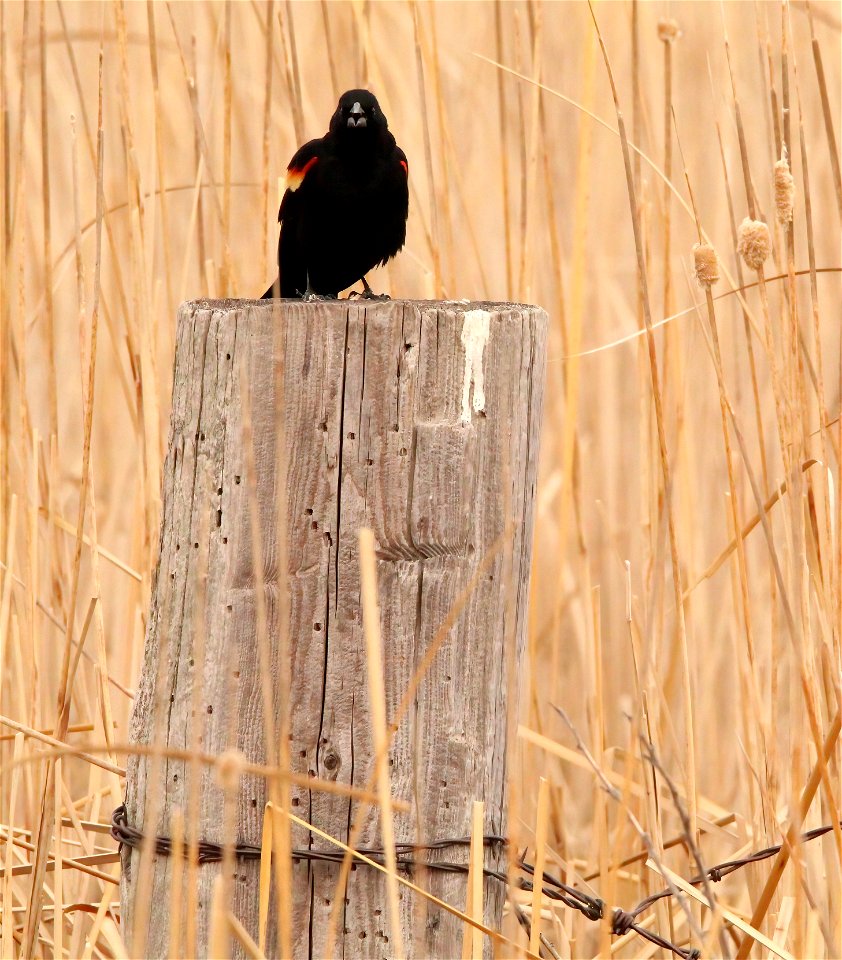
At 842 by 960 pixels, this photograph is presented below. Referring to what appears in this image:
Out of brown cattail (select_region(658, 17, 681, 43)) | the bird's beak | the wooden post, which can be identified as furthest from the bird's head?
the wooden post

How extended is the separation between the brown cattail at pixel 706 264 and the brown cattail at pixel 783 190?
0.37 ft

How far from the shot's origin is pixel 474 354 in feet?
4.51

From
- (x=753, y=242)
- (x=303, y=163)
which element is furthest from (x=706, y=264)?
(x=303, y=163)

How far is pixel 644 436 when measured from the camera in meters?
2.09

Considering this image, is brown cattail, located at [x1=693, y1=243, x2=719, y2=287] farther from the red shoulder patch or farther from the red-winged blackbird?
the red shoulder patch

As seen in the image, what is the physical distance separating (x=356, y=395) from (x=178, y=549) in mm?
291

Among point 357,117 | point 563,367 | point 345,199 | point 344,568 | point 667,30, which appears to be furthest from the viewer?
point 563,367

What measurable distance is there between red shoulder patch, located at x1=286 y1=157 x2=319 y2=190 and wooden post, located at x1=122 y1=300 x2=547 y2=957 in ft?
3.82

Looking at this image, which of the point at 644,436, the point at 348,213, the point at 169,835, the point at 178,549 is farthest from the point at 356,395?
the point at 348,213

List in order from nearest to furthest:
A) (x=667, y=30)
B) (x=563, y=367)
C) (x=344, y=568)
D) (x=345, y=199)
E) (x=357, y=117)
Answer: (x=344, y=568)
(x=667, y=30)
(x=357, y=117)
(x=345, y=199)
(x=563, y=367)

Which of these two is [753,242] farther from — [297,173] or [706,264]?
[297,173]

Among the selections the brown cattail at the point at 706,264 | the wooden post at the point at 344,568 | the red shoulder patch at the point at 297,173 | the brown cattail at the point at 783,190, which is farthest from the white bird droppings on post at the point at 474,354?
the red shoulder patch at the point at 297,173

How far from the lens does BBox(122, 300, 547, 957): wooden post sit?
1358 millimetres

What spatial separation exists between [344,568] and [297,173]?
137 centimetres
